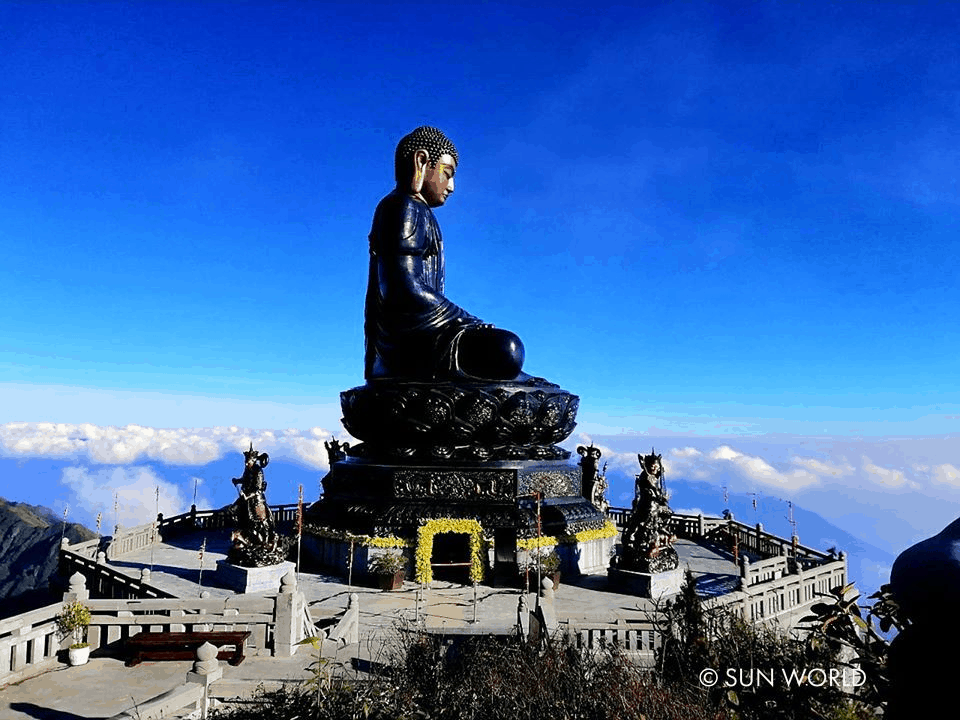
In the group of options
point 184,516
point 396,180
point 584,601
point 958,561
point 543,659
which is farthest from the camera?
point 184,516

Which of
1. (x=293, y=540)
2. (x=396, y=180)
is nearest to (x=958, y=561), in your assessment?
(x=293, y=540)

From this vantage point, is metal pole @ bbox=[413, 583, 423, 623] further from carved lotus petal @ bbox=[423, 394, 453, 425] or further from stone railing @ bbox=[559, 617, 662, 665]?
carved lotus petal @ bbox=[423, 394, 453, 425]

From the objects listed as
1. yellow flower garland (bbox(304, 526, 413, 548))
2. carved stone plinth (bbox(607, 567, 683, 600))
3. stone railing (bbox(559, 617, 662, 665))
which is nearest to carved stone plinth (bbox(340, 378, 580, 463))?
yellow flower garland (bbox(304, 526, 413, 548))

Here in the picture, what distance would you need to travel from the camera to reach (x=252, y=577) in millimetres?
14930

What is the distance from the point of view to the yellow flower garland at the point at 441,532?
15859 mm

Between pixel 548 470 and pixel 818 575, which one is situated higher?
pixel 548 470

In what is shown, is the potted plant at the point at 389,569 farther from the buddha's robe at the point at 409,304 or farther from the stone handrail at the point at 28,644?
the stone handrail at the point at 28,644

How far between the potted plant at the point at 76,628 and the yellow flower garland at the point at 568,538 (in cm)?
856

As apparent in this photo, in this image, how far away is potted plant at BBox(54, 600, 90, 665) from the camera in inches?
410

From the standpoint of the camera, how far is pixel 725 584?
1558 centimetres

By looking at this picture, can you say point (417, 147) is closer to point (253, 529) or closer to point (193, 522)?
point (253, 529)

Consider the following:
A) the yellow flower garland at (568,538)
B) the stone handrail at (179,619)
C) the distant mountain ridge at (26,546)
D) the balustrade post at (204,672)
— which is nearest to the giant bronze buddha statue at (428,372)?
the yellow flower garland at (568,538)

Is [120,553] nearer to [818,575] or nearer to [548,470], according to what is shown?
[548,470]

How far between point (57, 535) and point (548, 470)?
158 feet
